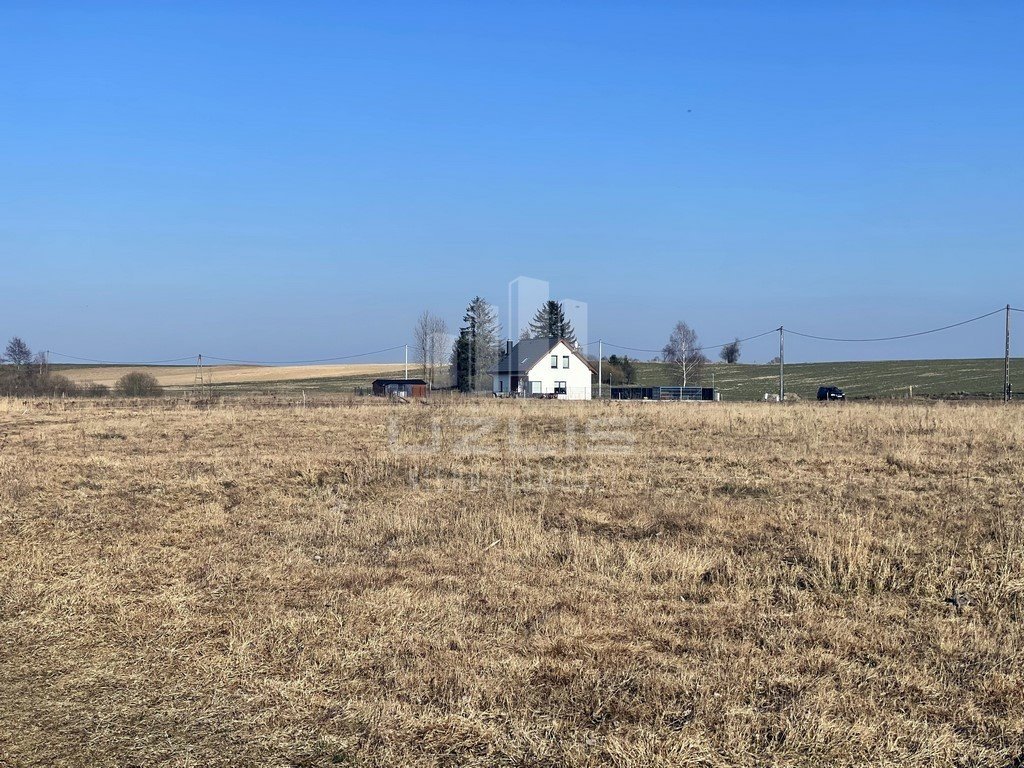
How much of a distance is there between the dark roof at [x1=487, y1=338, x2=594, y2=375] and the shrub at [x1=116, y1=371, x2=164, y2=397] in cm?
3107

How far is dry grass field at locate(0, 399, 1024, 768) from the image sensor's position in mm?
4570

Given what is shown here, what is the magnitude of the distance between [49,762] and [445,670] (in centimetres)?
241

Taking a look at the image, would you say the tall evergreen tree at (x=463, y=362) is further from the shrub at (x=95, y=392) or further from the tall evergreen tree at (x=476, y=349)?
the shrub at (x=95, y=392)

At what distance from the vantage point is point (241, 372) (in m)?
129

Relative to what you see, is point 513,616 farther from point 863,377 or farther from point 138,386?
point 863,377

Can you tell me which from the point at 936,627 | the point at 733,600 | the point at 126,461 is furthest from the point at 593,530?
the point at 126,461

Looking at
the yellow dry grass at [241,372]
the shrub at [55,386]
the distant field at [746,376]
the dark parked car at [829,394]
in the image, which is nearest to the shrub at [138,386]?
the shrub at [55,386]

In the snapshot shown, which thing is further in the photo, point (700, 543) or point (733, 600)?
point (700, 543)

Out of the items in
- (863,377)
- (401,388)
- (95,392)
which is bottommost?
(95,392)

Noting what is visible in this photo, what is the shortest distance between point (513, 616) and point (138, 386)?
5936 centimetres

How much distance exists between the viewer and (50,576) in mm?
8164

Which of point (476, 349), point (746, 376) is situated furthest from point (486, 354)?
point (746, 376)

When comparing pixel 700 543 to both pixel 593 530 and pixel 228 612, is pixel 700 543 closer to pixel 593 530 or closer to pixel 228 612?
pixel 593 530

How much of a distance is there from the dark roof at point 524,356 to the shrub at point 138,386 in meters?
31.1
